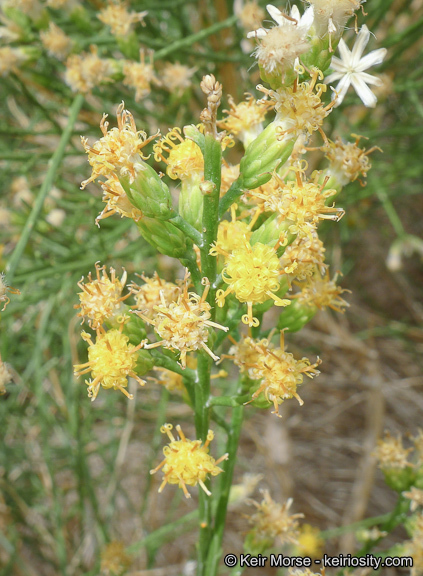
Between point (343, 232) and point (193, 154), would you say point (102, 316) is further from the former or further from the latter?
point (343, 232)

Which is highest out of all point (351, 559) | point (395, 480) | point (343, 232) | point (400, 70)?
point (400, 70)

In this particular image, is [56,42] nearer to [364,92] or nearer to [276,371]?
[364,92]

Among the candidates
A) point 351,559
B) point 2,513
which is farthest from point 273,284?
point 2,513

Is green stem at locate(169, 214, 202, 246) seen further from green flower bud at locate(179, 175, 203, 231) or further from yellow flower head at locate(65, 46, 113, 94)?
yellow flower head at locate(65, 46, 113, 94)

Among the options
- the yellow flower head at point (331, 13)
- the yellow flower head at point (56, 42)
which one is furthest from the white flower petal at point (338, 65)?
the yellow flower head at point (56, 42)

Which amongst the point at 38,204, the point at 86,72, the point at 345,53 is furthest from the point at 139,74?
the point at 345,53
